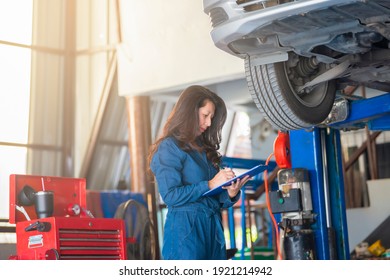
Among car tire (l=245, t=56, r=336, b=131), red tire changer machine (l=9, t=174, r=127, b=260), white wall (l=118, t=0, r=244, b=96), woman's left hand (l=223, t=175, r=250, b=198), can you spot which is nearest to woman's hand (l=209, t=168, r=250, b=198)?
woman's left hand (l=223, t=175, r=250, b=198)

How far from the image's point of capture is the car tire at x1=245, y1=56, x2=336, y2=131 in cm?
278

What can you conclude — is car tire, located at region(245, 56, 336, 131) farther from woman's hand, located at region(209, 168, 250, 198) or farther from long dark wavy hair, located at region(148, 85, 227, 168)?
woman's hand, located at region(209, 168, 250, 198)

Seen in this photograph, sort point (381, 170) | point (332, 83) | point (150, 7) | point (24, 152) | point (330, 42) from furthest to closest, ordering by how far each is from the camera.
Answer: point (381, 170) → point (24, 152) → point (150, 7) → point (332, 83) → point (330, 42)

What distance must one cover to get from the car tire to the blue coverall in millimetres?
316

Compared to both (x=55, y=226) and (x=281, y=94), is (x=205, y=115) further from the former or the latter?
(x=55, y=226)

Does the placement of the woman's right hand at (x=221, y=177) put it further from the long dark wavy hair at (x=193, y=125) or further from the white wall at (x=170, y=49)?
the white wall at (x=170, y=49)

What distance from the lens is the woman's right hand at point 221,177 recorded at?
2.66 m

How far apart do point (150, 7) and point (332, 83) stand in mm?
1604

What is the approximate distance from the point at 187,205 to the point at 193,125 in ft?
1.05

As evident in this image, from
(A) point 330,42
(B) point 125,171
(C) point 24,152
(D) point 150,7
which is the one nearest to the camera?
(A) point 330,42

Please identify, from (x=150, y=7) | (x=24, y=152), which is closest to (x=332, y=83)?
(x=150, y=7)

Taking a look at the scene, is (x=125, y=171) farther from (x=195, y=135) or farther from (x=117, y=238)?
(x=195, y=135)
